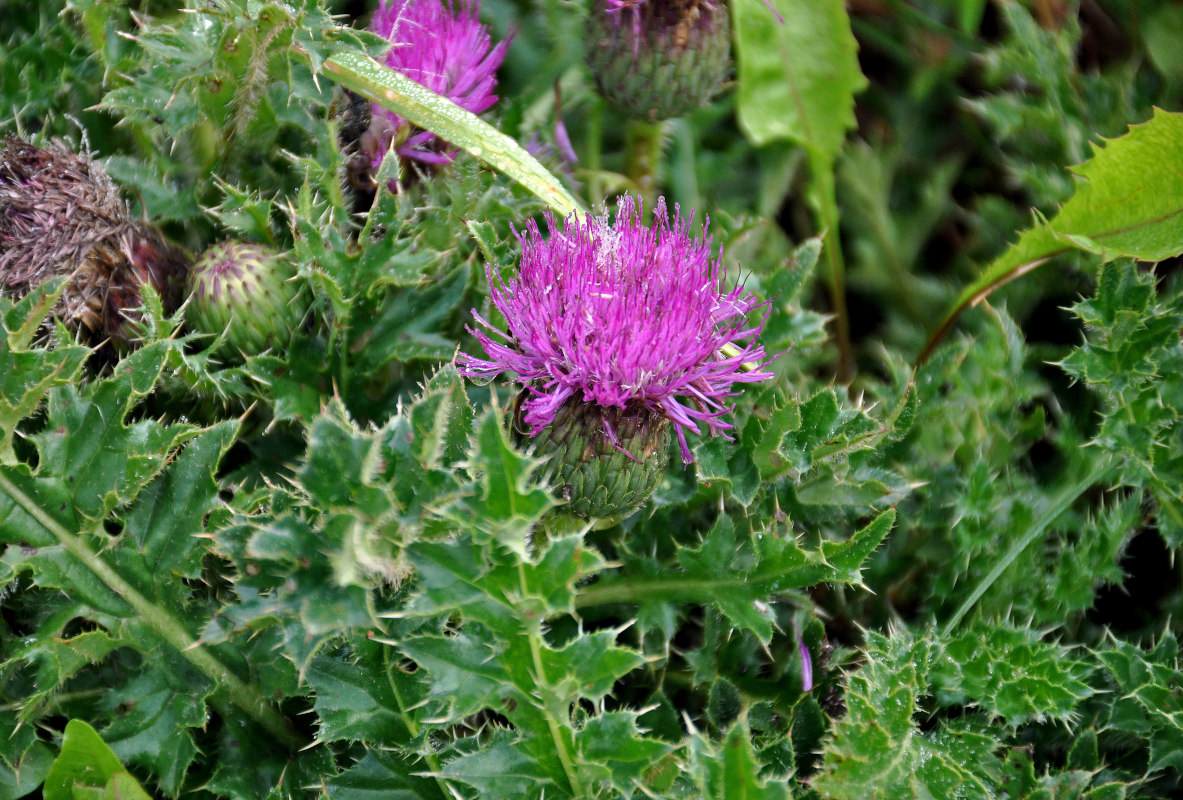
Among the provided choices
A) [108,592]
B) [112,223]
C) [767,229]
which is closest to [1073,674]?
[767,229]

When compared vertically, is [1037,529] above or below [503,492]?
below

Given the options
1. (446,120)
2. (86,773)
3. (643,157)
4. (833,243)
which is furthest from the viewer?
(833,243)

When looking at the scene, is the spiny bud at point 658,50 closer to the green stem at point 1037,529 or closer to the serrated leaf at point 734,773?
the green stem at point 1037,529

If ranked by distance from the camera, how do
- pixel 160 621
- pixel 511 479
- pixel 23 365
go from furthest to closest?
pixel 160 621 < pixel 23 365 < pixel 511 479

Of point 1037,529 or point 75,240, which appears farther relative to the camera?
point 1037,529

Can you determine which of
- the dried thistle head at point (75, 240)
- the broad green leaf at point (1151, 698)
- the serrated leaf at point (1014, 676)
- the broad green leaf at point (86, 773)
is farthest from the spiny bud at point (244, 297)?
the broad green leaf at point (1151, 698)

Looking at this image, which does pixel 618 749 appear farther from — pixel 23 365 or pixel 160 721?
pixel 23 365

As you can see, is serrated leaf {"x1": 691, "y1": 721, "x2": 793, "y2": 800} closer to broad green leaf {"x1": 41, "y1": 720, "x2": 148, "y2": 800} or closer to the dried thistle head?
broad green leaf {"x1": 41, "y1": 720, "x2": 148, "y2": 800}

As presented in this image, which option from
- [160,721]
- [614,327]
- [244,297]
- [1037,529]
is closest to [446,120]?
[244,297]
